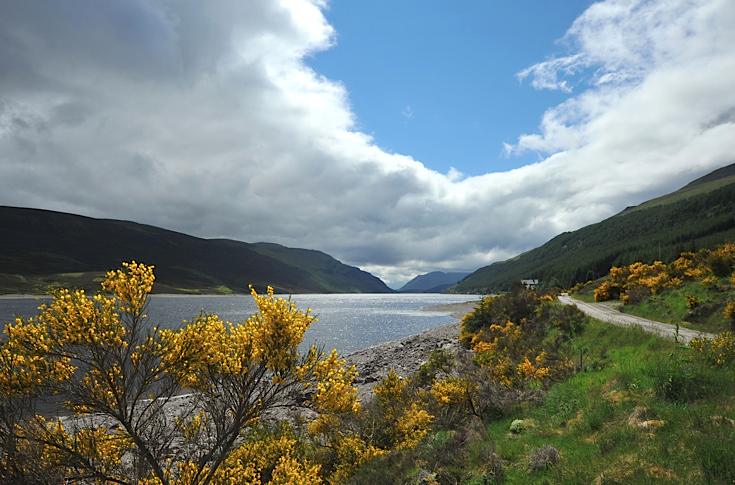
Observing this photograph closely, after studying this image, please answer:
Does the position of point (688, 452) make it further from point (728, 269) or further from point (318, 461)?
point (728, 269)

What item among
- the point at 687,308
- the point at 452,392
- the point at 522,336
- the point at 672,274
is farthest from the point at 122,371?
the point at 672,274

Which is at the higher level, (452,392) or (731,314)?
(731,314)

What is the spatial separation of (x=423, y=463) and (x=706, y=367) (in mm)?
9661

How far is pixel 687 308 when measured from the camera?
1083 inches

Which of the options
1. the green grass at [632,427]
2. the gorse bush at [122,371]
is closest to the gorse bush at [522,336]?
the green grass at [632,427]

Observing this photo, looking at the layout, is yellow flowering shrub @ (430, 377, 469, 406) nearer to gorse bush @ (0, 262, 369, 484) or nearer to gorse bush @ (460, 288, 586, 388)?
gorse bush @ (460, 288, 586, 388)

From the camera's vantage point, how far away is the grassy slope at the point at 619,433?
26.7ft

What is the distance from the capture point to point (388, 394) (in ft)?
64.8

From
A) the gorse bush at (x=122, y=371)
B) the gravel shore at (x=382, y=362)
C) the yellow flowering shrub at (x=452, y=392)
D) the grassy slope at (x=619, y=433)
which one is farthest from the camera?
the gravel shore at (x=382, y=362)

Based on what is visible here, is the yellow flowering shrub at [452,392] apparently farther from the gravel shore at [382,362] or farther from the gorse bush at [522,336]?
the gravel shore at [382,362]

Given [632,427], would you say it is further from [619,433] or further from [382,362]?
[382,362]

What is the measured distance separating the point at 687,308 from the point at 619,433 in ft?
76.0

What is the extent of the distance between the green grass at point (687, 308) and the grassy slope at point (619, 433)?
899 cm

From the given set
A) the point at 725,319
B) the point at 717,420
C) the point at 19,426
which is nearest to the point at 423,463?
the point at 717,420
